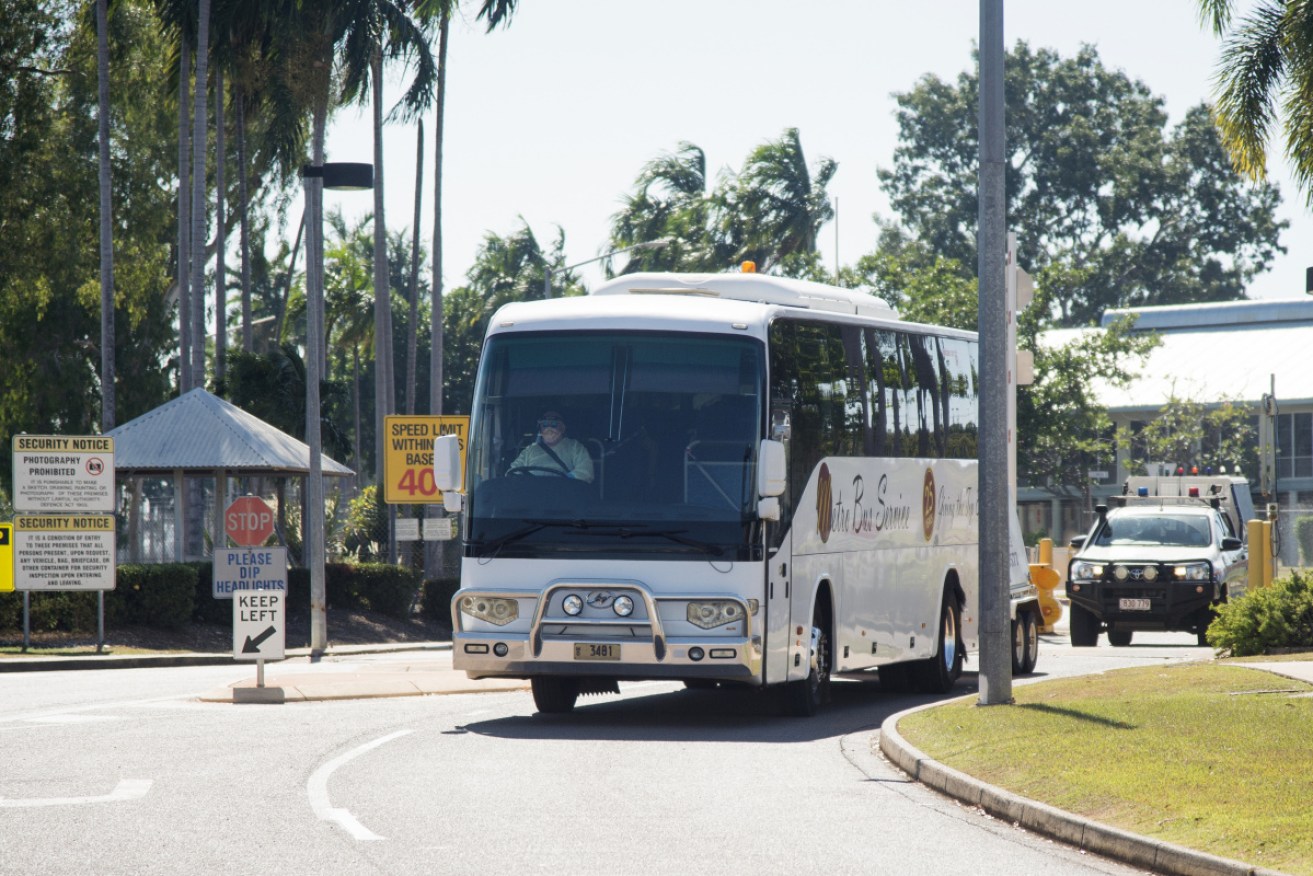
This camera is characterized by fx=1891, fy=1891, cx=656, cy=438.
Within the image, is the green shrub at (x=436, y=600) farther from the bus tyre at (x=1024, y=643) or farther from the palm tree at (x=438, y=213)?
the bus tyre at (x=1024, y=643)

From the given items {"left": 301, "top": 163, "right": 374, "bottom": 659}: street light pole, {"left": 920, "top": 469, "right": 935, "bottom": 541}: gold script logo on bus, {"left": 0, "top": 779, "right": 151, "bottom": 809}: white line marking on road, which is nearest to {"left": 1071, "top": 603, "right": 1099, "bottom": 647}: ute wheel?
{"left": 920, "top": 469, "right": 935, "bottom": 541}: gold script logo on bus

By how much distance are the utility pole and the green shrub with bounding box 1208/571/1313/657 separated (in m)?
6.42

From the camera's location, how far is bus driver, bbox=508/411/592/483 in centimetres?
1531

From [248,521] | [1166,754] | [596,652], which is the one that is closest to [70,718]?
[596,652]

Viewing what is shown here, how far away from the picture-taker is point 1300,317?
76500 mm

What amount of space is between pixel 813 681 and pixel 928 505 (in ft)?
12.2

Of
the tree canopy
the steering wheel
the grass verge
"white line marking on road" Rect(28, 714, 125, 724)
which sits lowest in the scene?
"white line marking on road" Rect(28, 714, 125, 724)

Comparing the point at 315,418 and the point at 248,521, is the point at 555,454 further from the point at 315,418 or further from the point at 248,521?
the point at 315,418

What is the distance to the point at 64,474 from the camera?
89.1 ft

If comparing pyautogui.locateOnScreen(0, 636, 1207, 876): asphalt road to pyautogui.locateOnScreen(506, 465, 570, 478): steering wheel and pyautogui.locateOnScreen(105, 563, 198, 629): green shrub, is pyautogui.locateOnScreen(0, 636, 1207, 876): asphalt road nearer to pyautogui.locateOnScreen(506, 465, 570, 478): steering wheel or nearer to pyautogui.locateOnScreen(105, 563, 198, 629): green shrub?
pyautogui.locateOnScreen(506, 465, 570, 478): steering wheel

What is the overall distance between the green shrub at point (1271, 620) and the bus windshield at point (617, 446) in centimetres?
827

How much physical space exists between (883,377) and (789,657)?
12.6 ft

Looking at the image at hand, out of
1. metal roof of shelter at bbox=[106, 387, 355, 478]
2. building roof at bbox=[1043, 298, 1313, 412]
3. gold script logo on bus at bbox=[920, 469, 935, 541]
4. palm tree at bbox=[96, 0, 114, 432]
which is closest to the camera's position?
gold script logo on bus at bbox=[920, 469, 935, 541]

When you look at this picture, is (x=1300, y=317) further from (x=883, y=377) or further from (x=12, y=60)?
(x=883, y=377)
